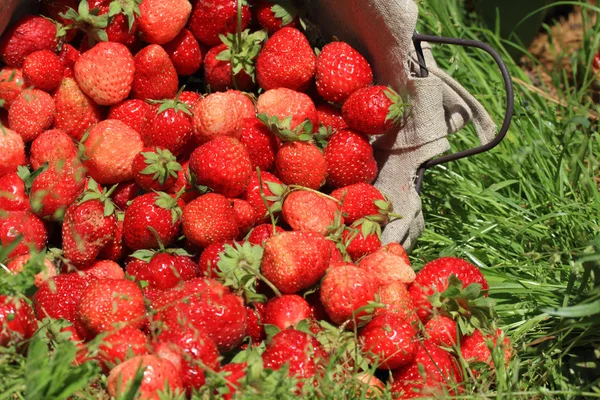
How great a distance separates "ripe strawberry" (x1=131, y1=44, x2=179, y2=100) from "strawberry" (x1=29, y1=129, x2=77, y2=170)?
0.24 m

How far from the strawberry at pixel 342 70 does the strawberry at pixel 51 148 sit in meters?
0.67

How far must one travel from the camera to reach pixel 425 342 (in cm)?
156

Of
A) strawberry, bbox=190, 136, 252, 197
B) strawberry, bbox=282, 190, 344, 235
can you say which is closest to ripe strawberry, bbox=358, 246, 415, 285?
strawberry, bbox=282, 190, 344, 235

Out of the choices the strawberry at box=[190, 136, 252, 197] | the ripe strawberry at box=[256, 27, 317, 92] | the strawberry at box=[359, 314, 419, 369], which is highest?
the ripe strawberry at box=[256, 27, 317, 92]

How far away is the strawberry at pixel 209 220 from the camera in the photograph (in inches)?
64.9

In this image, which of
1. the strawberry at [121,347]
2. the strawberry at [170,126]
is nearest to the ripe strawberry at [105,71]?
the strawberry at [170,126]

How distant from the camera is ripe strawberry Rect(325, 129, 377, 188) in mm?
1833

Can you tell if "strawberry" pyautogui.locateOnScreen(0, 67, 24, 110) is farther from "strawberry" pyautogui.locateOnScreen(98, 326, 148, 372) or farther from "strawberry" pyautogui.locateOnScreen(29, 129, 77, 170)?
"strawberry" pyautogui.locateOnScreen(98, 326, 148, 372)

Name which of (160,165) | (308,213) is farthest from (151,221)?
(308,213)

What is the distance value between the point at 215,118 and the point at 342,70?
0.36m

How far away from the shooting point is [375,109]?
5.85ft

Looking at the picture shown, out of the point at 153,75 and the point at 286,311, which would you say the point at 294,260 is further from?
the point at 153,75

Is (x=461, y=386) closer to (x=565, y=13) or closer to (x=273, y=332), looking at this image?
(x=273, y=332)

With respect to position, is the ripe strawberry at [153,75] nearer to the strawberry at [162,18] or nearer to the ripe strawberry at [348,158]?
the strawberry at [162,18]
